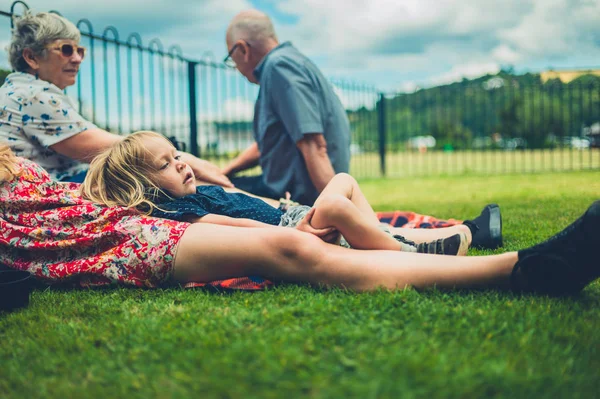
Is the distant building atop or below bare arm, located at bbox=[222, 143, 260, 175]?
atop

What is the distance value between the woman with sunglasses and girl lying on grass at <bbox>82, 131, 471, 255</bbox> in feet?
1.55

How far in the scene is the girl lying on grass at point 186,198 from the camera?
7.08 ft

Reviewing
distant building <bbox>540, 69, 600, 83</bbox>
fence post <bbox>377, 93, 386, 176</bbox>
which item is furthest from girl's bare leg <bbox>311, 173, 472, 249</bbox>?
distant building <bbox>540, 69, 600, 83</bbox>

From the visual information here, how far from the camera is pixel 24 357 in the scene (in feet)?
5.09

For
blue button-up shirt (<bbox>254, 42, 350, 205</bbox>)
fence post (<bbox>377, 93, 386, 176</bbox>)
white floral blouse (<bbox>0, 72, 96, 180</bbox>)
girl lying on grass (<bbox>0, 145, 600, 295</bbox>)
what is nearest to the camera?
girl lying on grass (<bbox>0, 145, 600, 295</bbox>)

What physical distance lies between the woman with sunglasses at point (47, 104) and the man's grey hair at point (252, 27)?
1.22 m

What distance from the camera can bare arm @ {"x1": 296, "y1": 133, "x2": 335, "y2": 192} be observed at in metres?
3.56

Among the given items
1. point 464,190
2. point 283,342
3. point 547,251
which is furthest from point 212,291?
point 464,190

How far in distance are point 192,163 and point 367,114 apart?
31.0ft

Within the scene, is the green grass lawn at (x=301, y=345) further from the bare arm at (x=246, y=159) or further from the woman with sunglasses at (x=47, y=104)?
the bare arm at (x=246, y=159)

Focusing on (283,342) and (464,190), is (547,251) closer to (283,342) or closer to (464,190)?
(283,342)

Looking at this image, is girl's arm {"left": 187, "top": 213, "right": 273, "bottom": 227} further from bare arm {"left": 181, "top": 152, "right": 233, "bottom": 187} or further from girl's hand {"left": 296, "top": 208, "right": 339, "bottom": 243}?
bare arm {"left": 181, "top": 152, "right": 233, "bottom": 187}

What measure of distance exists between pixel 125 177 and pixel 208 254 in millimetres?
634

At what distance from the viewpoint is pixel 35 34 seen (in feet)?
9.55
